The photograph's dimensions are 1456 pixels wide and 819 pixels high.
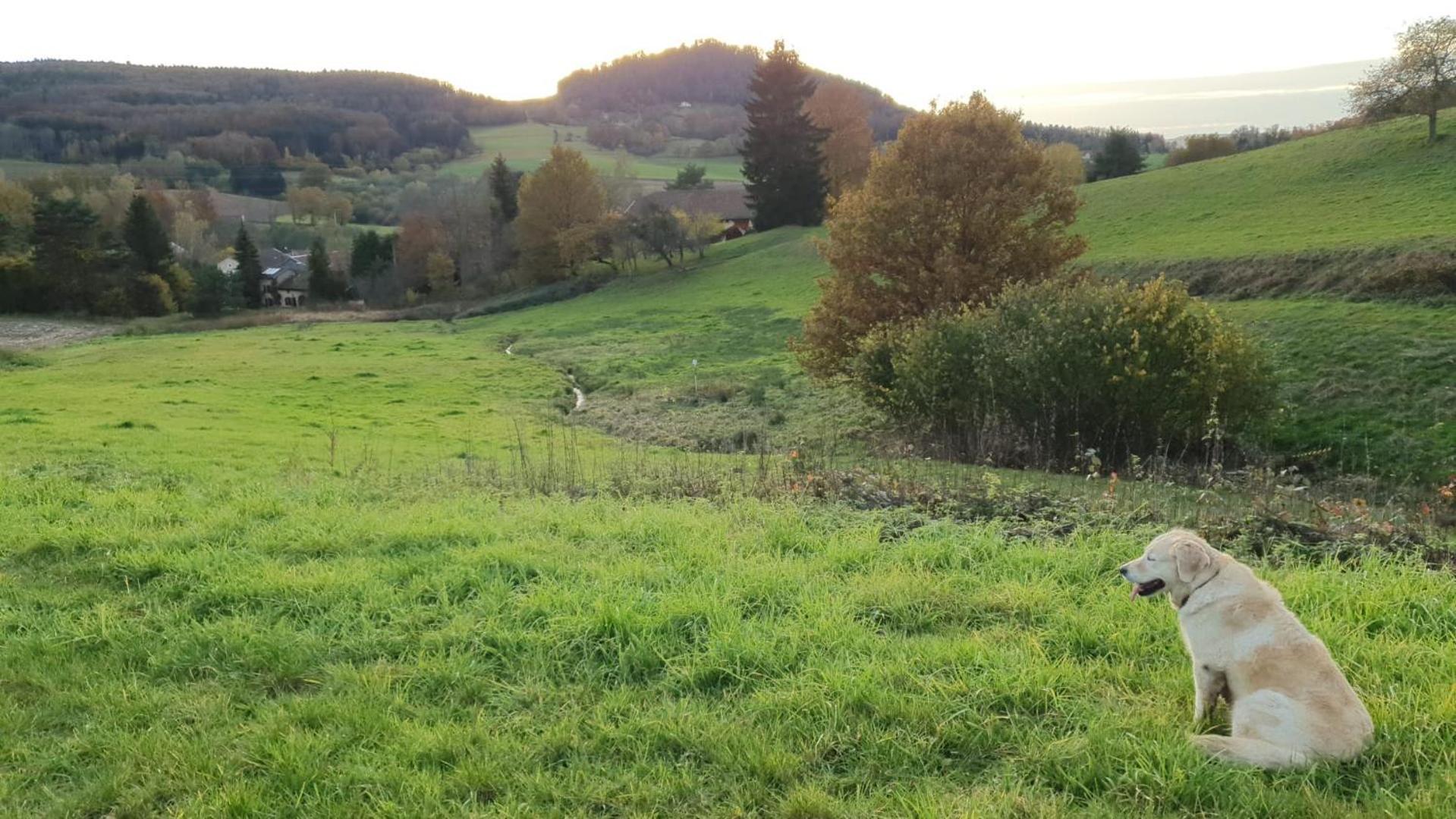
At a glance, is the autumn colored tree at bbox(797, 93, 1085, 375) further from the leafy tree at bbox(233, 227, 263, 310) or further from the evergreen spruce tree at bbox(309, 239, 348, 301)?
the leafy tree at bbox(233, 227, 263, 310)

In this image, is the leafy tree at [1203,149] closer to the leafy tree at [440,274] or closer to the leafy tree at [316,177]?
the leafy tree at [440,274]

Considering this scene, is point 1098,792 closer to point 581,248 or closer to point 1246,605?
point 1246,605

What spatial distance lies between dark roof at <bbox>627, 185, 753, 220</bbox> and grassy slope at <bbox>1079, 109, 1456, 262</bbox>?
34.2m

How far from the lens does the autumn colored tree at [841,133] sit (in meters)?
67.9

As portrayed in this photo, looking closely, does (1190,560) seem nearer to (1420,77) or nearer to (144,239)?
(1420,77)

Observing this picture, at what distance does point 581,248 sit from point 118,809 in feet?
202

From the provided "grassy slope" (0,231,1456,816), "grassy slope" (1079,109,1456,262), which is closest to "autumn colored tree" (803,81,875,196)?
"grassy slope" (1079,109,1456,262)

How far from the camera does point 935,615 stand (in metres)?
5.25

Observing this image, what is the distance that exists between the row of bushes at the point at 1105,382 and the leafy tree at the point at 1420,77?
3355cm

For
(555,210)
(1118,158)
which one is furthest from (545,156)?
(1118,158)

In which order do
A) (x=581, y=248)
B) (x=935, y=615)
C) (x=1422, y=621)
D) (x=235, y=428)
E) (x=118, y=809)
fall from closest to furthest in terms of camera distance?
(x=118, y=809) → (x=1422, y=621) → (x=935, y=615) → (x=235, y=428) → (x=581, y=248)

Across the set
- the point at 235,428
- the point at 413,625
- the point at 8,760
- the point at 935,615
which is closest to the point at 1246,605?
the point at 935,615

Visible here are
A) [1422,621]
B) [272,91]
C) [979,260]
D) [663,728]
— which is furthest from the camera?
[272,91]

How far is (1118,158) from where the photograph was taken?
62.0 meters
